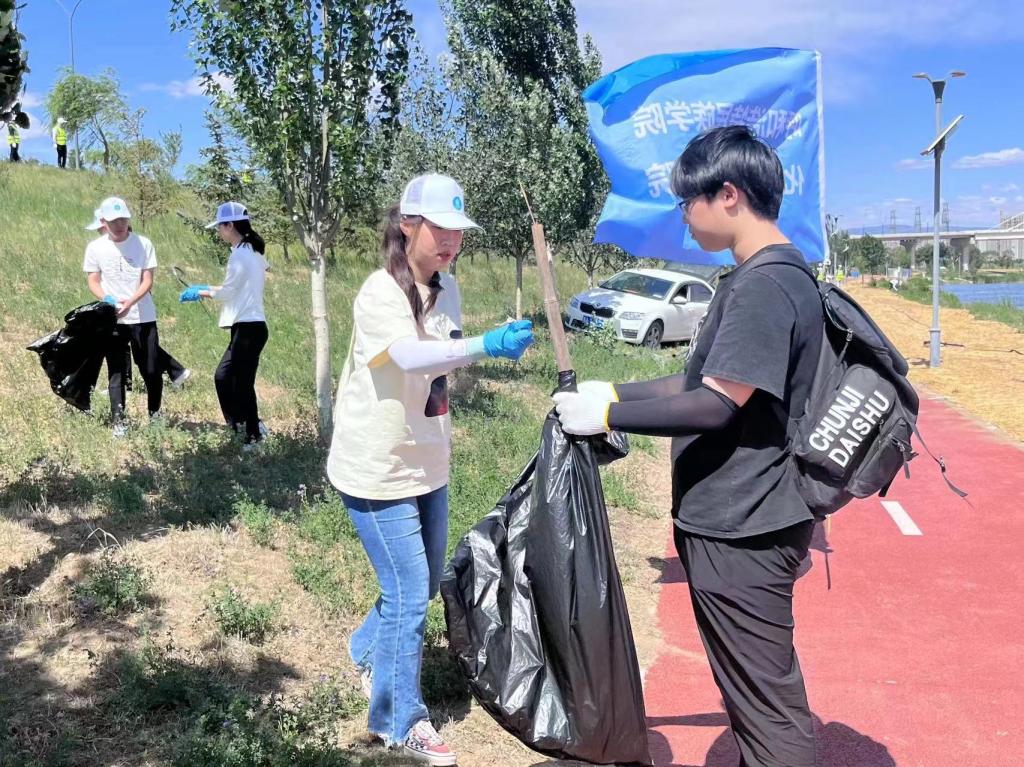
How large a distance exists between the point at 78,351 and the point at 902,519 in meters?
6.31

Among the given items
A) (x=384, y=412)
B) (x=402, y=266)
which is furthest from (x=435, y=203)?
(x=384, y=412)

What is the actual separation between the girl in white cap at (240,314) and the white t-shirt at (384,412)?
3840 millimetres

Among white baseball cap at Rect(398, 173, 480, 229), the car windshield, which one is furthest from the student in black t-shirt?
the car windshield

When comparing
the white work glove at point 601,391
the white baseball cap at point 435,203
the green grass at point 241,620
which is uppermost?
the white baseball cap at point 435,203

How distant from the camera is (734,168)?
7.32ft

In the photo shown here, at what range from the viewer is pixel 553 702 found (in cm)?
269

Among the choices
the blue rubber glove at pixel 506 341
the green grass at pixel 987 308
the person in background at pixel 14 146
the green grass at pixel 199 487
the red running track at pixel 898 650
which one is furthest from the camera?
the green grass at pixel 987 308

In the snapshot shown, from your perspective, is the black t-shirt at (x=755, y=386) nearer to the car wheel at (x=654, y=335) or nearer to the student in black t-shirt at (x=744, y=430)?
the student in black t-shirt at (x=744, y=430)

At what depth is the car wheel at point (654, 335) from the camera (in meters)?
17.1

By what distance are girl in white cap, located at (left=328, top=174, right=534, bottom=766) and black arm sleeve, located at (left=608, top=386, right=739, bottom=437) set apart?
65cm

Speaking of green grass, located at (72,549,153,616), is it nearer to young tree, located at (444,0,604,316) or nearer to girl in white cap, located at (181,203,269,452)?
girl in white cap, located at (181,203,269,452)

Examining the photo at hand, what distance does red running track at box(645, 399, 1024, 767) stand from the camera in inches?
134

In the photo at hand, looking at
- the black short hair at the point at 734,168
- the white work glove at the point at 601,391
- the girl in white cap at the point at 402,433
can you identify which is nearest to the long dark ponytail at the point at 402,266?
the girl in white cap at the point at 402,433

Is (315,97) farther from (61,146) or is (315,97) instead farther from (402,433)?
(61,146)
